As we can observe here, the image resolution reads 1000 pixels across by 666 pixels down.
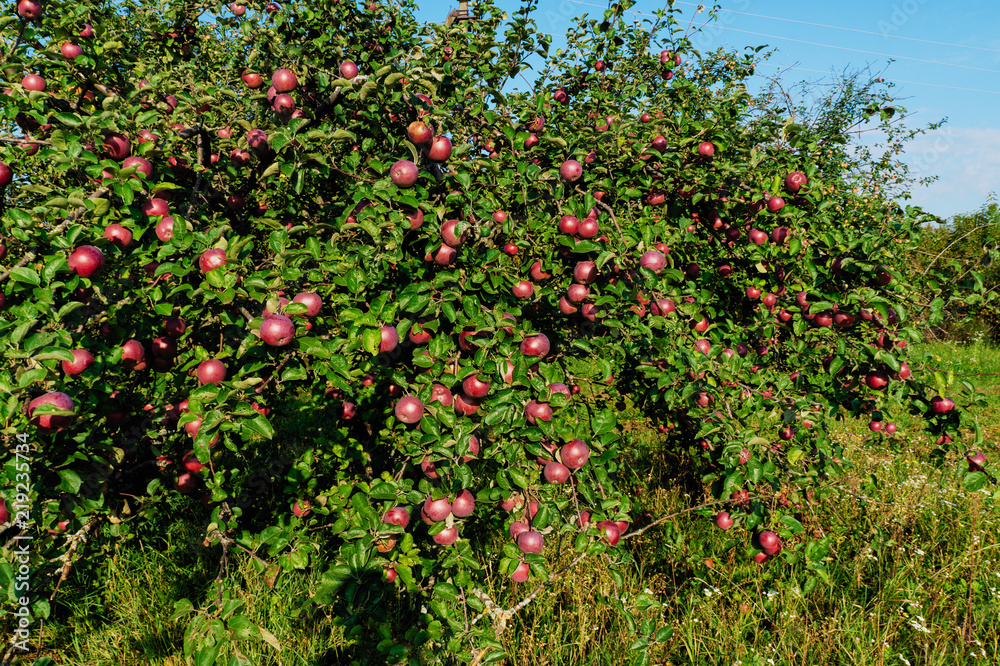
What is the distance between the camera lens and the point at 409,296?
1.59m

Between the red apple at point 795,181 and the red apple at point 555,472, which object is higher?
the red apple at point 795,181

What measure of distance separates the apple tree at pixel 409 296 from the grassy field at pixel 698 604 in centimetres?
33

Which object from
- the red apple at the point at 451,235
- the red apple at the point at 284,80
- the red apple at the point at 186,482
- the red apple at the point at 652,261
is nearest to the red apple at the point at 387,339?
the red apple at the point at 451,235

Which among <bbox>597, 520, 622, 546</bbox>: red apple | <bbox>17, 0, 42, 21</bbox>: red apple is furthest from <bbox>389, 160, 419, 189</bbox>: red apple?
<bbox>17, 0, 42, 21</bbox>: red apple

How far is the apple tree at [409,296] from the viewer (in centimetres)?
160

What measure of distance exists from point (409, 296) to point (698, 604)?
237 cm

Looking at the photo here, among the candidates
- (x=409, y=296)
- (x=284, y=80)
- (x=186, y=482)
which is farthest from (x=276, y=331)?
(x=186, y=482)

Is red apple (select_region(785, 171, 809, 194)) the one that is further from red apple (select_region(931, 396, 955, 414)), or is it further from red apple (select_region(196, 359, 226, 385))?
red apple (select_region(196, 359, 226, 385))

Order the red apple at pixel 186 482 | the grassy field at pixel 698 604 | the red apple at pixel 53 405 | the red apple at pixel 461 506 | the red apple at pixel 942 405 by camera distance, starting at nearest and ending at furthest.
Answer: the red apple at pixel 53 405 < the red apple at pixel 461 506 < the red apple at pixel 942 405 < the red apple at pixel 186 482 < the grassy field at pixel 698 604

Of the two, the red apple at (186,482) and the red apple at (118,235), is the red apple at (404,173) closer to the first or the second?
the red apple at (118,235)

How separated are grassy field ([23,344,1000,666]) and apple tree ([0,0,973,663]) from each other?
0.33m

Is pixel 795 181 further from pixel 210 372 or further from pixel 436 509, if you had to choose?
pixel 210 372

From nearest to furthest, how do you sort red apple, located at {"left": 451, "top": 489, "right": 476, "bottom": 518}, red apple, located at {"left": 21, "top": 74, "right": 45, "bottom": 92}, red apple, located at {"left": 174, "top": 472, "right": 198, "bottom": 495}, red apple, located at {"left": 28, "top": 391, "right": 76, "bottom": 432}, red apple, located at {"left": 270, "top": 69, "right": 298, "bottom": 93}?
red apple, located at {"left": 28, "top": 391, "right": 76, "bottom": 432} → red apple, located at {"left": 451, "top": 489, "right": 476, "bottom": 518} → red apple, located at {"left": 21, "top": 74, "right": 45, "bottom": 92} → red apple, located at {"left": 270, "top": 69, "right": 298, "bottom": 93} → red apple, located at {"left": 174, "top": 472, "right": 198, "bottom": 495}

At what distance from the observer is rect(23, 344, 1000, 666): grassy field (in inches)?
99.3
